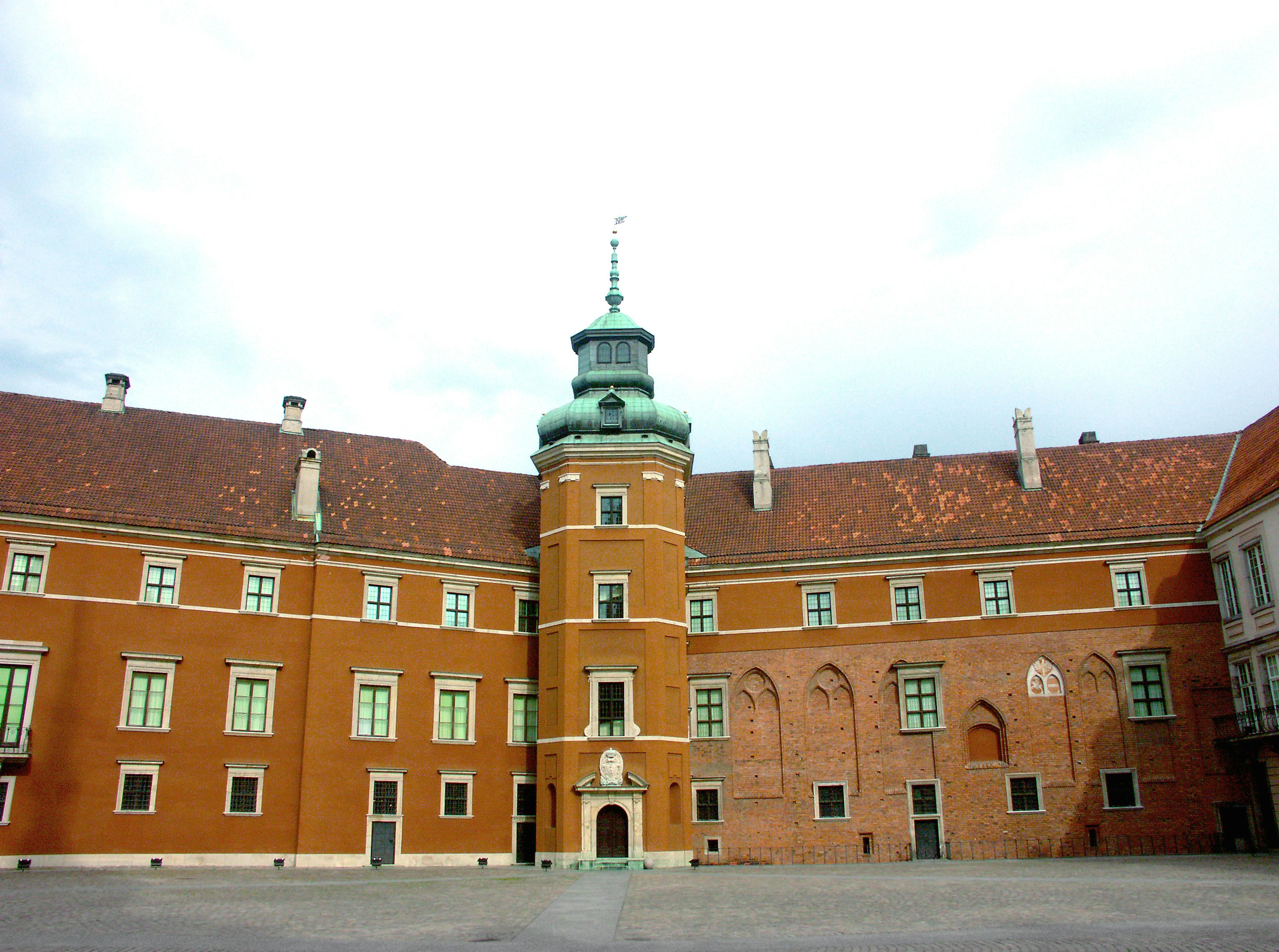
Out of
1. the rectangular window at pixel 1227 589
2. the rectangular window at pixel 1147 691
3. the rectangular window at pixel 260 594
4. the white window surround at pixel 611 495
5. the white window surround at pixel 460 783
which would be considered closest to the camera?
the rectangular window at pixel 1227 589

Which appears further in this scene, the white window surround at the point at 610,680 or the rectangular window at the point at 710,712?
the rectangular window at the point at 710,712

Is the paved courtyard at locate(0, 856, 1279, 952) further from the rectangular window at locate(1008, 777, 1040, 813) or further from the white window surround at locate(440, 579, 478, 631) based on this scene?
the white window surround at locate(440, 579, 478, 631)

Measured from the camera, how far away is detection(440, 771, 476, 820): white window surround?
121 feet

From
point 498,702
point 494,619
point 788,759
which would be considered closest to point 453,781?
point 498,702

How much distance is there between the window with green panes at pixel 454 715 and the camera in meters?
38.0

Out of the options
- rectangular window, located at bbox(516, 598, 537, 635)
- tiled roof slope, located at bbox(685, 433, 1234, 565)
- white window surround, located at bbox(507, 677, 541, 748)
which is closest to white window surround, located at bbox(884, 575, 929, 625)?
tiled roof slope, located at bbox(685, 433, 1234, 565)

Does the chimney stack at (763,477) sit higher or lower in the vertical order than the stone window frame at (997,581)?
higher

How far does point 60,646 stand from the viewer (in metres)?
33.5

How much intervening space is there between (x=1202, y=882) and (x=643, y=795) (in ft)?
54.2

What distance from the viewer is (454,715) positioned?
38250mm

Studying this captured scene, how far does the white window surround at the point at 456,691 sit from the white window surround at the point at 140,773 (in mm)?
8439

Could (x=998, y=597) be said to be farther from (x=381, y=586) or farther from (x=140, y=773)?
(x=140, y=773)

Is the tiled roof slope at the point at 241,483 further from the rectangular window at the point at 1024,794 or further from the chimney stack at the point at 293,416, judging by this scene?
the rectangular window at the point at 1024,794

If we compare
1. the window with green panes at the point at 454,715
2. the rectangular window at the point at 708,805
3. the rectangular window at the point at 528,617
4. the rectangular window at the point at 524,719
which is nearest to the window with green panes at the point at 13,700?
the window with green panes at the point at 454,715
